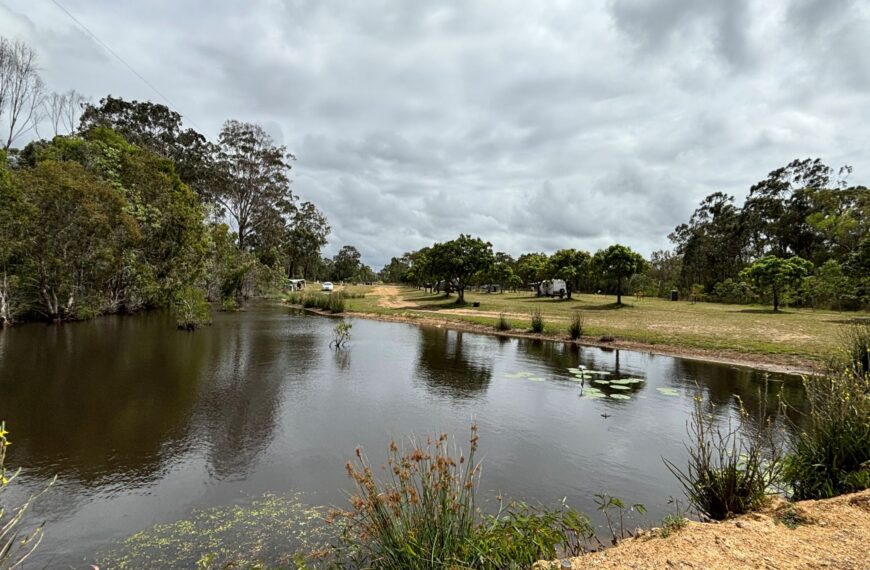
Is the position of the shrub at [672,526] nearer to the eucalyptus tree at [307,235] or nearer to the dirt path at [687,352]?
the dirt path at [687,352]

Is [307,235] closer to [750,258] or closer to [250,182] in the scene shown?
[250,182]

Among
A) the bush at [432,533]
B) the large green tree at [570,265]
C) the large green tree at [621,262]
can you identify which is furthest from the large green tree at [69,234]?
the large green tree at [570,265]

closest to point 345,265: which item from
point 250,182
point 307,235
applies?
point 307,235

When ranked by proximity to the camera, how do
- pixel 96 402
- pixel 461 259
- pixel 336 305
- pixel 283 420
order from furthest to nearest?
pixel 461 259, pixel 336 305, pixel 96 402, pixel 283 420

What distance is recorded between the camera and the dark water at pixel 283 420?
219 inches

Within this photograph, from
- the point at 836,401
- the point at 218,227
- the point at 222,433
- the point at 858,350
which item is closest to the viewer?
the point at 836,401

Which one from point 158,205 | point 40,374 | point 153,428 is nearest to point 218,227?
point 158,205

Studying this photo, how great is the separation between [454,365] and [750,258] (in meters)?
62.6

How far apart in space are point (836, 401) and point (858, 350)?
6.05 metres

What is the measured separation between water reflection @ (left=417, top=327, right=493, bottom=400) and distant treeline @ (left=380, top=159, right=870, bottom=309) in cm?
2023

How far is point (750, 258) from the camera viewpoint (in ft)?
194

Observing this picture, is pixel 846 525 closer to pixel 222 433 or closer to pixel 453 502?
pixel 453 502

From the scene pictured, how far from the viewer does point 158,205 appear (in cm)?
2723

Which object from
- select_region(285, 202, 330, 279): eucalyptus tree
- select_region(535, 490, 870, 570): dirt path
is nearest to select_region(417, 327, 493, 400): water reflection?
select_region(535, 490, 870, 570): dirt path
